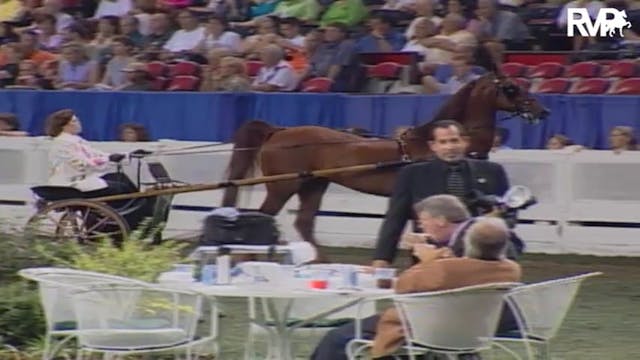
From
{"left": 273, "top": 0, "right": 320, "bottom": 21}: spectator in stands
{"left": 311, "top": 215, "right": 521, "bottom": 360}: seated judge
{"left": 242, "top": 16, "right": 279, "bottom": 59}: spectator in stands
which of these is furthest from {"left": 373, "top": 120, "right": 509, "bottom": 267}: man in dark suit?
{"left": 273, "top": 0, "right": 320, "bottom": 21}: spectator in stands

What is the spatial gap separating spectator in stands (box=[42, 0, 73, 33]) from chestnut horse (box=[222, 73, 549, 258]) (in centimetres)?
765

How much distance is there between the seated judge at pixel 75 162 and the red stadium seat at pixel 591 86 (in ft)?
15.9

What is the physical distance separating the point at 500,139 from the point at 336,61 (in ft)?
8.70

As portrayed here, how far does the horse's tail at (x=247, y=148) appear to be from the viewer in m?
15.5

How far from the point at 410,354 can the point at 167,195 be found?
7.49m

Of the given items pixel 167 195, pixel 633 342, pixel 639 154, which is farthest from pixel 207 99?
pixel 633 342

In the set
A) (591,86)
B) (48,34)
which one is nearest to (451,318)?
(591,86)

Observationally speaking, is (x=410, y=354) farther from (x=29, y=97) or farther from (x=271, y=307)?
(x=29, y=97)

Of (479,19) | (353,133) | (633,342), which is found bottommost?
(633,342)

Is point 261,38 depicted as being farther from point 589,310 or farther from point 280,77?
point 589,310

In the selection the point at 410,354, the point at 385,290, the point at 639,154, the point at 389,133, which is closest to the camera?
the point at 410,354

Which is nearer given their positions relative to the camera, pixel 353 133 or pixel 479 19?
pixel 353 133

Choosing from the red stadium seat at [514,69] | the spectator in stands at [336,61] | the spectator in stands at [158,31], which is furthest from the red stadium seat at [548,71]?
the spectator in stands at [158,31]

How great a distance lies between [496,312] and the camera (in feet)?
25.4
